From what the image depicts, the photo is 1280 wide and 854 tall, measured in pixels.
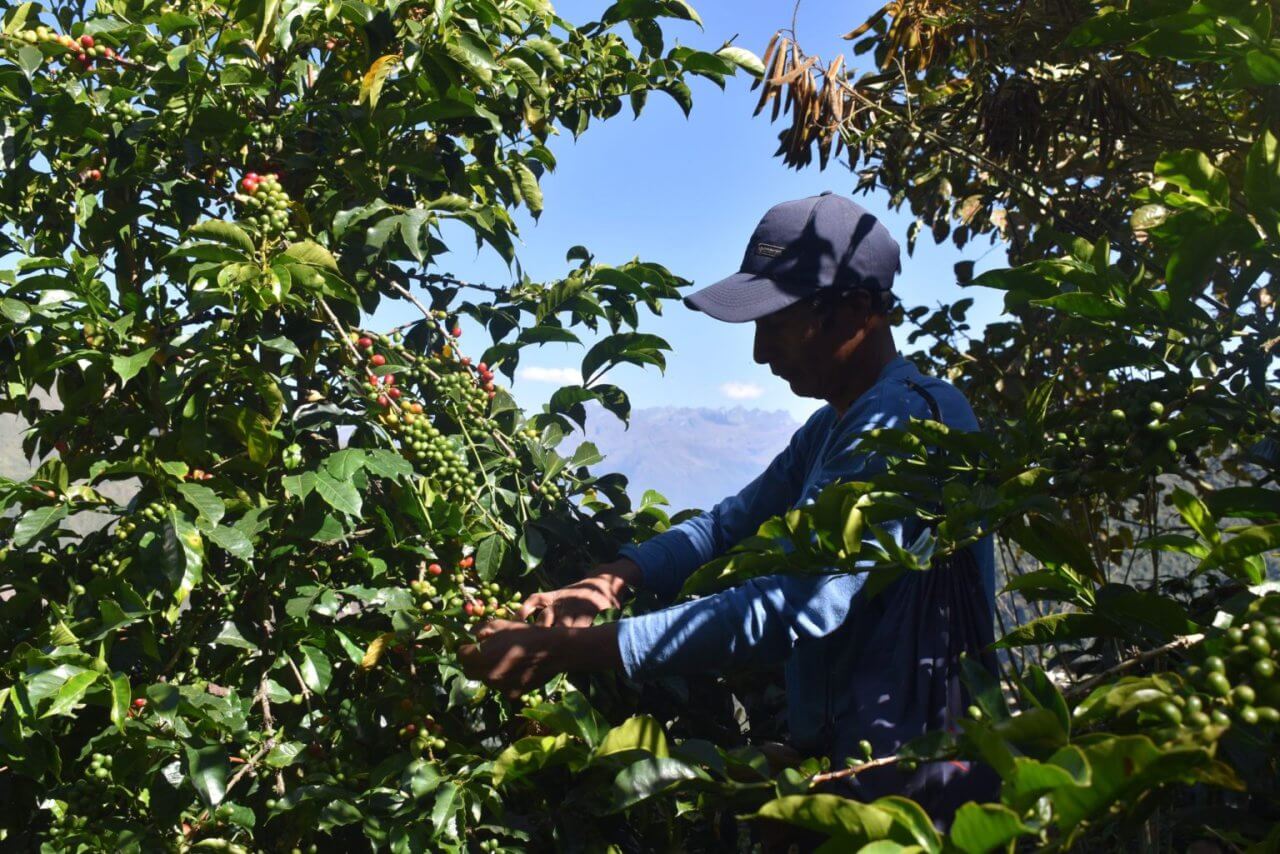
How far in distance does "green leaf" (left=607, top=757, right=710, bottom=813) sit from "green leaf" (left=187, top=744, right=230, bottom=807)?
83cm

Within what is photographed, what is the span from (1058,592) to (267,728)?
4.79 ft

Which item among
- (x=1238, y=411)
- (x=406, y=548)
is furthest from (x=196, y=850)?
(x=1238, y=411)

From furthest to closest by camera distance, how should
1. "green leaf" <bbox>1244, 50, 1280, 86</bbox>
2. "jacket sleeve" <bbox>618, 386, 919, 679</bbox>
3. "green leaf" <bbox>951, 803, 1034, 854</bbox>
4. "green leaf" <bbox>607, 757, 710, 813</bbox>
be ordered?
"jacket sleeve" <bbox>618, 386, 919, 679</bbox>, "green leaf" <bbox>607, 757, 710, 813</bbox>, "green leaf" <bbox>1244, 50, 1280, 86</bbox>, "green leaf" <bbox>951, 803, 1034, 854</bbox>

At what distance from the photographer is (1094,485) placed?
129 centimetres

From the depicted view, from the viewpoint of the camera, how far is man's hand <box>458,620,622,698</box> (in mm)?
1690

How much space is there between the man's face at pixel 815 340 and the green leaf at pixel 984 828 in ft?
4.16

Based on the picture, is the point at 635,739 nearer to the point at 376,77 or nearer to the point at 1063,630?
the point at 1063,630

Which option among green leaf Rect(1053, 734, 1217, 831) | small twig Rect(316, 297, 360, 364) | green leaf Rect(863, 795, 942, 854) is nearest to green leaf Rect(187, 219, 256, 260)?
small twig Rect(316, 297, 360, 364)

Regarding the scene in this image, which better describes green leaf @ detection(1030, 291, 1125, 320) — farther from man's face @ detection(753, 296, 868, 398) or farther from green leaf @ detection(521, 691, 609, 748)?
green leaf @ detection(521, 691, 609, 748)

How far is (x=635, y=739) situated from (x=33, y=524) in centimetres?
129

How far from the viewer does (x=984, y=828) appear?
834mm

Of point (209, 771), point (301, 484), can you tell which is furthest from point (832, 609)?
point (209, 771)

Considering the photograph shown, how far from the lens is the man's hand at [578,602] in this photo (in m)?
1.97

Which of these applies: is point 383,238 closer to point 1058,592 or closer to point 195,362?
point 195,362
